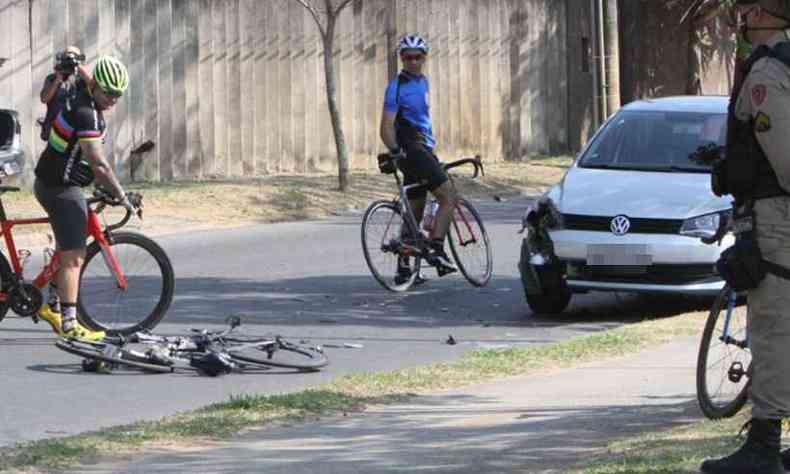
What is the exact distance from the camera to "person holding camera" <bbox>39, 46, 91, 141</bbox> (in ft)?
38.0

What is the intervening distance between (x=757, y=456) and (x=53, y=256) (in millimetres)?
5674

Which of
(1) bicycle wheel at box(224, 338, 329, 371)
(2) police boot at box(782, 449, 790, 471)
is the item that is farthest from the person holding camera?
(2) police boot at box(782, 449, 790, 471)

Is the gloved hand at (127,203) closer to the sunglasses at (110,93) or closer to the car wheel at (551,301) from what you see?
the sunglasses at (110,93)

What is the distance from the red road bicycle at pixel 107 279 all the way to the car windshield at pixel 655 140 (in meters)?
3.84

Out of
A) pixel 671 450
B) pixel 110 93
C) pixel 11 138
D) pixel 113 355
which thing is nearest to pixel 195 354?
pixel 113 355

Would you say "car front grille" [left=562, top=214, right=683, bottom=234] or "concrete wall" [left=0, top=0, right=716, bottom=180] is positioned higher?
"concrete wall" [left=0, top=0, right=716, bottom=180]

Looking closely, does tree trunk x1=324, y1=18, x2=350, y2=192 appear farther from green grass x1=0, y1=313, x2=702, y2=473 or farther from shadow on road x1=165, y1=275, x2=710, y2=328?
green grass x1=0, y1=313, x2=702, y2=473

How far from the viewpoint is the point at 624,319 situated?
13.7 metres

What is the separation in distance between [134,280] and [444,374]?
231cm

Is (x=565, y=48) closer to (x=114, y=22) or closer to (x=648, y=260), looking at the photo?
(x=114, y=22)

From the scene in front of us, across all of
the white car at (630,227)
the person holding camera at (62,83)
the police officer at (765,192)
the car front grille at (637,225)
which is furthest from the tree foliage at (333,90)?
the police officer at (765,192)

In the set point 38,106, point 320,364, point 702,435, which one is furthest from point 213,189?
point 702,435

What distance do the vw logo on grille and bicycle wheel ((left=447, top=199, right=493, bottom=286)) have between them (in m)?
2.07

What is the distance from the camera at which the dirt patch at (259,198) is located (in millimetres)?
19891
